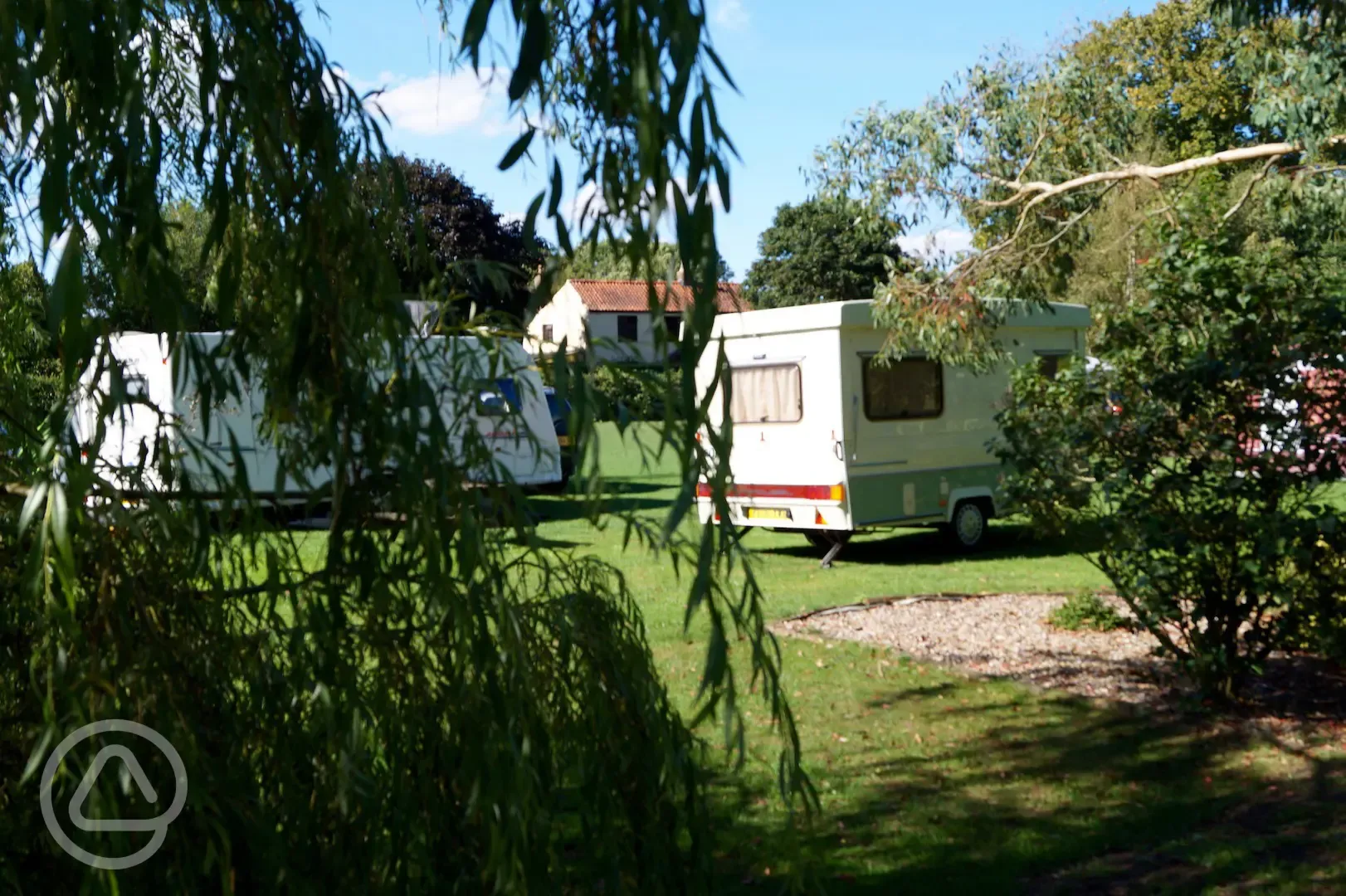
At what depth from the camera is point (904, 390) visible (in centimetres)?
1356

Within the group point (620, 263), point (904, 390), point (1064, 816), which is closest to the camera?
point (620, 263)

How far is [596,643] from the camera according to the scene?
98.3 inches

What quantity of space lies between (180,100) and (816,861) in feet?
7.19

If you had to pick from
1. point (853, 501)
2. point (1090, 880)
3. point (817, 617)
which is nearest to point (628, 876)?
point (1090, 880)

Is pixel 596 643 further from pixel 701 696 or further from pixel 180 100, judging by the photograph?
pixel 180 100

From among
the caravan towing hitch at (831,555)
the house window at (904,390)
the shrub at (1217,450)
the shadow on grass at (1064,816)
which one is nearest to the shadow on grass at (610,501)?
the shadow on grass at (1064,816)

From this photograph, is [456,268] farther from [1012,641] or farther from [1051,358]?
[1051,358]

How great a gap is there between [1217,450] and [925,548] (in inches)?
305

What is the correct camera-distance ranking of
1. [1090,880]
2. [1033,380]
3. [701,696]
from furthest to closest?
[1033,380] < [1090,880] < [701,696]

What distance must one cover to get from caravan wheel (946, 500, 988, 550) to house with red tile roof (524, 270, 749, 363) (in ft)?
39.4

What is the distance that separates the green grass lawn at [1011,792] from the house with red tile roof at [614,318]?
0.45m

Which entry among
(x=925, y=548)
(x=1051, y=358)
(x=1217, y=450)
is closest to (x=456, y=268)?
(x=1217, y=450)

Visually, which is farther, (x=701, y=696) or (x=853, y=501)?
(x=853, y=501)

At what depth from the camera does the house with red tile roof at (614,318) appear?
80.1 inches
